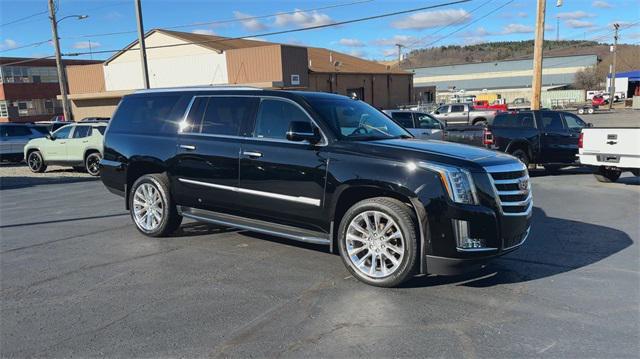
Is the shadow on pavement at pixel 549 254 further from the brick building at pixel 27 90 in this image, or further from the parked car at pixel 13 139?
the brick building at pixel 27 90

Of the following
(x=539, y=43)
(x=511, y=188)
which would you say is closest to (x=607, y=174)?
(x=539, y=43)

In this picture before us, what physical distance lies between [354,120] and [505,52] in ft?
575

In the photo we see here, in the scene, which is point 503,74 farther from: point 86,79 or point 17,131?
point 17,131

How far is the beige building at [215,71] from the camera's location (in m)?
34.0

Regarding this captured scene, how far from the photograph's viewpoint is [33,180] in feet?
50.8

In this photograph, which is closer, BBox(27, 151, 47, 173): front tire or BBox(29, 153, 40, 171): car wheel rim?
BBox(27, 151, 47, 173): front tire

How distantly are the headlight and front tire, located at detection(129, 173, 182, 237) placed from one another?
387cm

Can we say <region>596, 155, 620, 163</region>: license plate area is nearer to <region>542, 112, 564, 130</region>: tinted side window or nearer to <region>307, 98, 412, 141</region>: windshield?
<region>542, 112, 564, 130</region>: tinted side window

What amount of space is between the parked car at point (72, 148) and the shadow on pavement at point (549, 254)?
43.0 ft

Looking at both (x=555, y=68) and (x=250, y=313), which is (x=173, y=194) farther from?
(x=555, y=68)

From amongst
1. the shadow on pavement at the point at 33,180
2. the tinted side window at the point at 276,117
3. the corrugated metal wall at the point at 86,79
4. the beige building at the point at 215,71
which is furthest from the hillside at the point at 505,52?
the tinted side window at the point at 276,117

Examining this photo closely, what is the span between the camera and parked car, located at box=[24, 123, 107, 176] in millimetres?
16125

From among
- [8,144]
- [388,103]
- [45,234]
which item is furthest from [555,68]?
[45,234]

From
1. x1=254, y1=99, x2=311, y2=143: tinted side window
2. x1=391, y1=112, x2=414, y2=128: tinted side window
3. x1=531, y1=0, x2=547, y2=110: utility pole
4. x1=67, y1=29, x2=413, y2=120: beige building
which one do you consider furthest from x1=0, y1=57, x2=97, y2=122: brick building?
x1=254, y1=99, x2=311, y2=143: tinted side window
